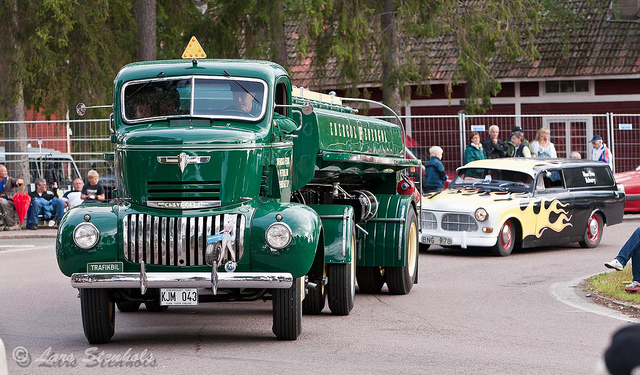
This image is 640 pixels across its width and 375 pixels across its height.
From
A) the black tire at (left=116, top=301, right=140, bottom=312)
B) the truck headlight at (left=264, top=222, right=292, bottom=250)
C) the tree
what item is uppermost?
the tree

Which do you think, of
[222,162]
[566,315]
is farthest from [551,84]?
[222,162]

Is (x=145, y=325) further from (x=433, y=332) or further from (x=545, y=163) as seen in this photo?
(x=545, y=163)

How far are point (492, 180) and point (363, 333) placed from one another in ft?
29.3

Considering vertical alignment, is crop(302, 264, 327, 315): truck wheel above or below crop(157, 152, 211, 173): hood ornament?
below

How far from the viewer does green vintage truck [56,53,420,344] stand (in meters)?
8.90

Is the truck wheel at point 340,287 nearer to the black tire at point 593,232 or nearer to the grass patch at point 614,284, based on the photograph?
the grass patch at point 614,284

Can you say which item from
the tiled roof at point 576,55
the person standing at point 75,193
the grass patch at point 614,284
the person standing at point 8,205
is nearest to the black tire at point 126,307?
the grass patch at point 614,284

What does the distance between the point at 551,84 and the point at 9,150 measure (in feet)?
56.5

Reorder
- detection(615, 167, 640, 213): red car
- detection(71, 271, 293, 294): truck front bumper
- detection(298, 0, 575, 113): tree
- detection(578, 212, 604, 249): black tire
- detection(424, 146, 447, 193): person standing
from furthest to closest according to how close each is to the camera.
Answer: detection(298, 0, 575, 113): tree < detection(615, 167, 640, 213): red car < detection(424, 146, 447, 193): person standing < detection(578, 212, 604, 249): black tire < detection(71, 271, 293, 294): truck front bumper

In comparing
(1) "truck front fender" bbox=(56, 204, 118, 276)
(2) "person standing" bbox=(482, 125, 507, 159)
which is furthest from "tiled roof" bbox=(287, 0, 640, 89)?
(1) "truck front fender" bbox=(56, 204, 118, 276)

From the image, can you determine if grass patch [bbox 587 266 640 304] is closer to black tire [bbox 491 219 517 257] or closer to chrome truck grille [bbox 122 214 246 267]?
black tire [bbox 491 219 517 257]

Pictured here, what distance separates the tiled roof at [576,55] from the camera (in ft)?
105

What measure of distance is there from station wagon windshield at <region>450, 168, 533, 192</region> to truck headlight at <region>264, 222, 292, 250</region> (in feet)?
31.4

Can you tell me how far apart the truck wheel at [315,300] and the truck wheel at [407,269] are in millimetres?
1932
